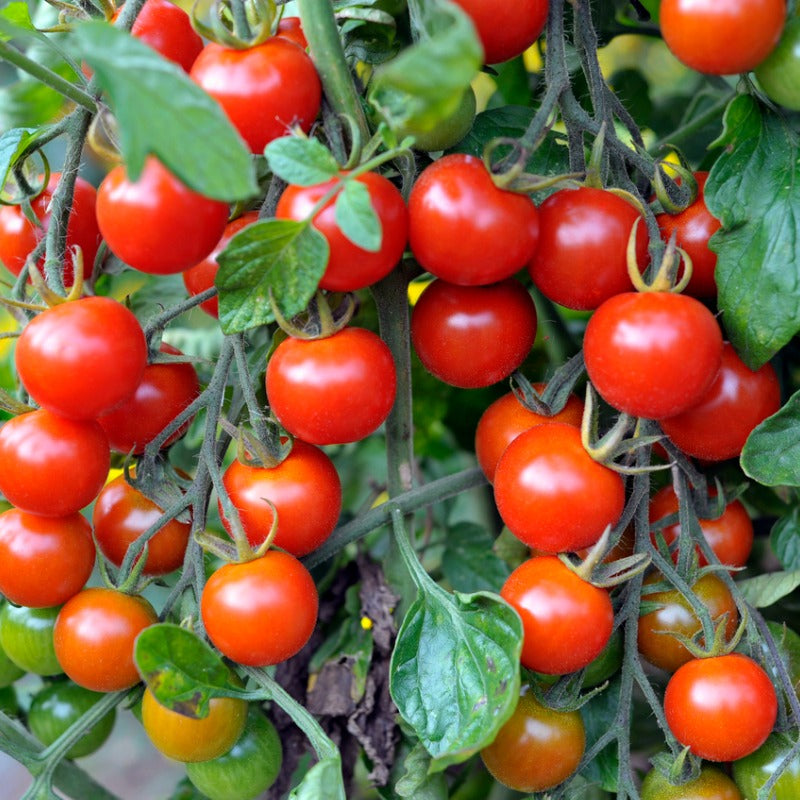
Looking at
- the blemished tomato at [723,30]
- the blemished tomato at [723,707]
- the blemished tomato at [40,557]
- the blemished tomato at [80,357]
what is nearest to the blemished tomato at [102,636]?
Answer: the blemished tomato at [40,557]

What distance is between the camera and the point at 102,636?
59cm

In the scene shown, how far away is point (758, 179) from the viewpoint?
1.93 ft

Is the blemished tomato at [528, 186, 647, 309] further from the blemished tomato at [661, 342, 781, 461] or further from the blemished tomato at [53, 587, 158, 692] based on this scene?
the blemished tomato at [53, 587, 158, 692]

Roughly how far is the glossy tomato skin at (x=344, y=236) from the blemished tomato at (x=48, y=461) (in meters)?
0.18

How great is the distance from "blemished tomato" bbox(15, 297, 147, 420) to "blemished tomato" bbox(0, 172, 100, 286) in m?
0.12

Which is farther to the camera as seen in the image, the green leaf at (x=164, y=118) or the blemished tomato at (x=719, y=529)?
the blemished tomato at (x=719, y=529)

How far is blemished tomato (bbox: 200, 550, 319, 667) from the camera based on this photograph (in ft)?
1.77

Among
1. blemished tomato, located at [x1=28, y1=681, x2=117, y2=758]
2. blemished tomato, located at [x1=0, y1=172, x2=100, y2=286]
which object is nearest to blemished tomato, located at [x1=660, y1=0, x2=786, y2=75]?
blemished tomato, located at [x1=0, y1=172, x2=100, y2=286]

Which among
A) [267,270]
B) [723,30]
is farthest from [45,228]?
[723,30]

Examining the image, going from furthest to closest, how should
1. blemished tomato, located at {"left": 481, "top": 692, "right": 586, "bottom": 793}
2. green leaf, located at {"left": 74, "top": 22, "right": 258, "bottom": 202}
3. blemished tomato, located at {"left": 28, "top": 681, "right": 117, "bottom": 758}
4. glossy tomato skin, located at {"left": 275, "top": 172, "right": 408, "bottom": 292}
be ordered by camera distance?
blemished tomato, located at {"left": 28, "top": 681, "right": 117, "bottom": 758}
blemished tomato, located at {"left": 481, "top": 692, "right": 586, "bottom": 793}
glossy tomato skin, located at {"left": 275, "top": 172, "right": 408, "bottom": 292}
green leaf, located at {"left": 74, "top": 22, "right": 258, "bottom": 202}

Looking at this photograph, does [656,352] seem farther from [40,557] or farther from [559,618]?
[40,557]

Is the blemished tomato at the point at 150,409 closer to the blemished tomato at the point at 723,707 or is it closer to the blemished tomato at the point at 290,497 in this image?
the blemished tomato at the point at 290,497

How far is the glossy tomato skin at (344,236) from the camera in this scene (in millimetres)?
489

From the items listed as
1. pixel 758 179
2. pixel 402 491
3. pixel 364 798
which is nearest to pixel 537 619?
pixel 402 491
